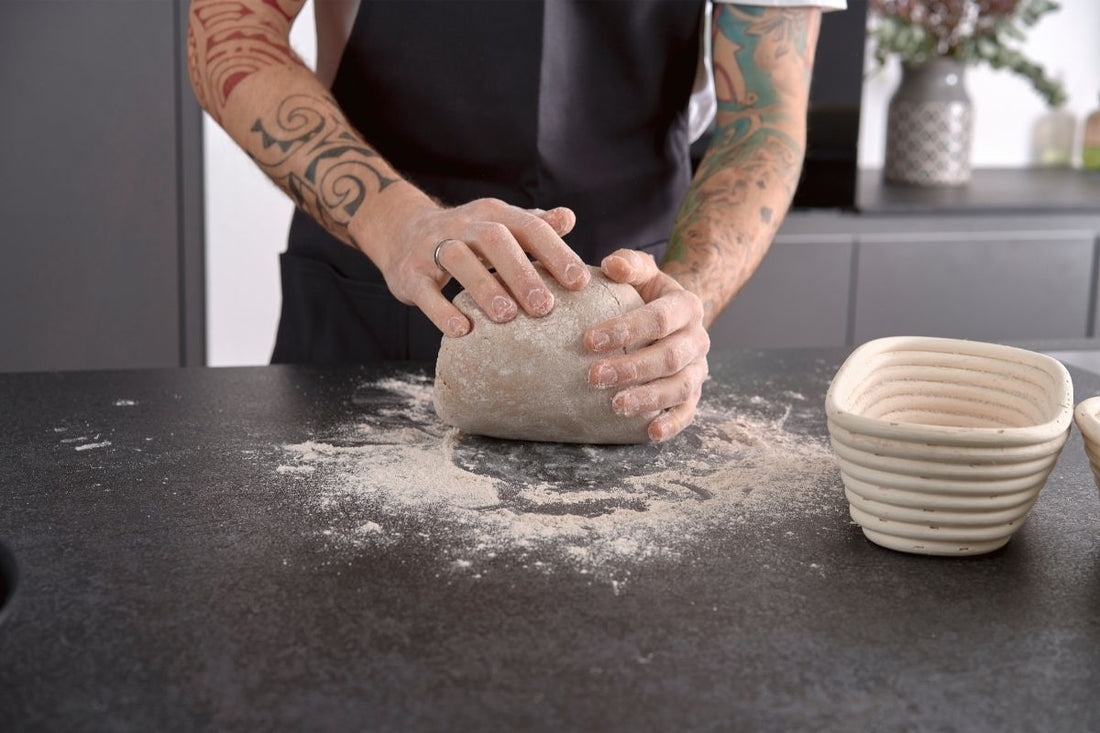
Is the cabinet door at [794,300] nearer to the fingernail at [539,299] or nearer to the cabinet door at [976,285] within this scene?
the cabinet door at [976,285]

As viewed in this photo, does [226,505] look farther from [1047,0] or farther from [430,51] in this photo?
[1047,0]

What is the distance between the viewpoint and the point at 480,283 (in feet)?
3.22

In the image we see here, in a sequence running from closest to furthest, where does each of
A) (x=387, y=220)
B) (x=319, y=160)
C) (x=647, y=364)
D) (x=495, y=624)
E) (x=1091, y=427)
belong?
(x=495, y=624), (x=1091, y=427), (x=647, y=364), (x=387, y=220), (x=319, y=160)

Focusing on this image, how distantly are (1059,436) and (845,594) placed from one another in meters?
0.18

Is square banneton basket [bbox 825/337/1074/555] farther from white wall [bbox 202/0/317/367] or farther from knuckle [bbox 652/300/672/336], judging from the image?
white wall [bbox 202/0/317/367]

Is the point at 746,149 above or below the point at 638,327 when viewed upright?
above

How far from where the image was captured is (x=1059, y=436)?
0.74m

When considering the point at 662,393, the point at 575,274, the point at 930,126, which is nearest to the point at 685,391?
the point at 662,393

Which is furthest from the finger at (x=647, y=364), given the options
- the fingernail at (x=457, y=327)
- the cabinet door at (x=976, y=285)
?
the cabinet door at (x=976, y=285)

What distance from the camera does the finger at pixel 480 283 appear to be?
38.4 inches

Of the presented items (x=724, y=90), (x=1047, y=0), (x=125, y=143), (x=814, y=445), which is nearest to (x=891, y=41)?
(x=1047, y=0)

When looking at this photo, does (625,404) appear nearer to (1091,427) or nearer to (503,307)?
(503,307)

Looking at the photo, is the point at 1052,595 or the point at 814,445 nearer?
the point at 1052,595

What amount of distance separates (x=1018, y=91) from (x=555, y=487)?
111 inches
